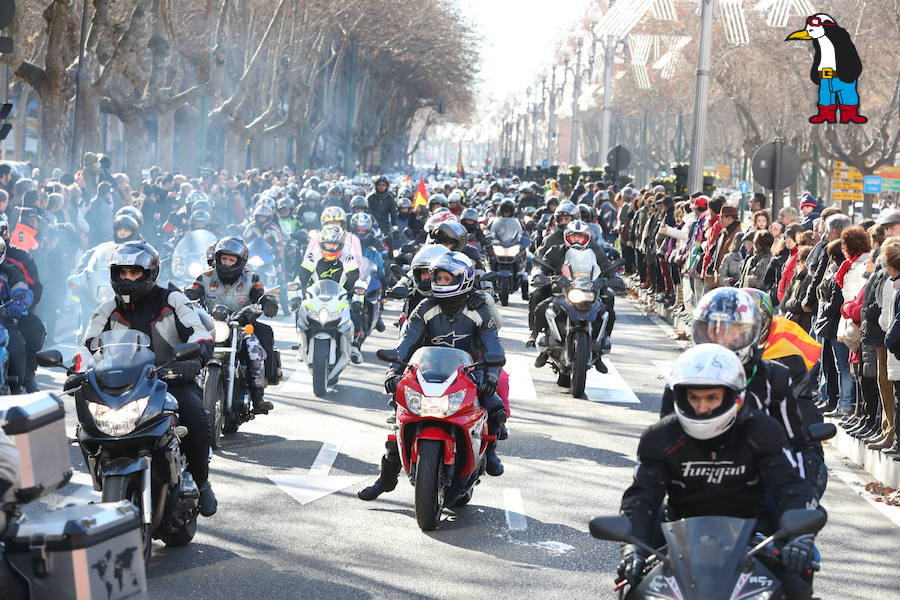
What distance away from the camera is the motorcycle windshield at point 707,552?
4.94m

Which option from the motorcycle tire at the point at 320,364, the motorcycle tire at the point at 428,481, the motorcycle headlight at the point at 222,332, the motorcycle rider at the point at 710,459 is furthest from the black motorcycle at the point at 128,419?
the motorcycle tire at the point at 320,364

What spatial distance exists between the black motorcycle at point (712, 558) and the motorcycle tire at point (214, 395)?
6272mm

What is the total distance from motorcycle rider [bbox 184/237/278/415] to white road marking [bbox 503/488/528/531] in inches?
101

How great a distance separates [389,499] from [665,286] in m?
15.9

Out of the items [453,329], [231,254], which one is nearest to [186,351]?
[453,329]

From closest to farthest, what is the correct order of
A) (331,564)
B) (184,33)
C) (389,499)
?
(331,564) < (389,499) < (184,33)

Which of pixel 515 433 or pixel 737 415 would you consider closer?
pixel 737 415

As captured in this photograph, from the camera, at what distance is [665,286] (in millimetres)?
25172

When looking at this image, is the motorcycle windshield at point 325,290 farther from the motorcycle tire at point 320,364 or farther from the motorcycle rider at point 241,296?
the motorcycle rider at point 241,296

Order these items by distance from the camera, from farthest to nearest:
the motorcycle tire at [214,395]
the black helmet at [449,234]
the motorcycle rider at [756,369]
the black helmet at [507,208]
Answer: the black helmet at [507,208]
the black helmet at [449,234]
the motorcycle tire at [214,395]
the motorcycle rider at [756,369]

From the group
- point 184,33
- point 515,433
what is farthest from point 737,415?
point 184,33

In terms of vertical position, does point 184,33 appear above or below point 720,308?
above

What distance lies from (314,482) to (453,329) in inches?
57.2

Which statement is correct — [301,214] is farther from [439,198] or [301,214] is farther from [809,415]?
[809,415]
